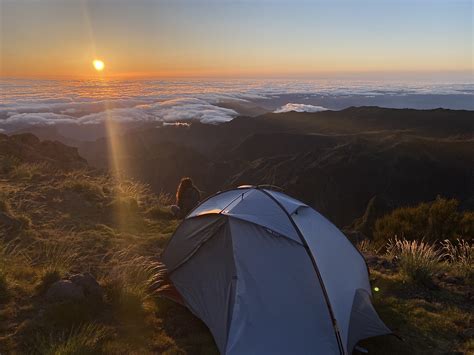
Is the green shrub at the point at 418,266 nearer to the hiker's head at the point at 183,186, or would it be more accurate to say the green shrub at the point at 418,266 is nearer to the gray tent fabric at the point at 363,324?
the gray tent fabric at the point at 363,324

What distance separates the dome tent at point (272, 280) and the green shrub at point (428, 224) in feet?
20.7

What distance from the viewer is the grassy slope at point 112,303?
17.4 ft

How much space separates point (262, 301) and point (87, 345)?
7.68ft

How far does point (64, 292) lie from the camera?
233 inches

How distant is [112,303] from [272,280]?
2450mm

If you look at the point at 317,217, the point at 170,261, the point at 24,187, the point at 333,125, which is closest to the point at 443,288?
the point at 317,217

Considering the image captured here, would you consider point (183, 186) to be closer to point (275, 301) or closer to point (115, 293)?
point (115, 293)

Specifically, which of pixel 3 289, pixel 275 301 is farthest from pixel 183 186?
pixel 275 301

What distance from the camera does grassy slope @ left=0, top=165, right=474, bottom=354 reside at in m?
5.30

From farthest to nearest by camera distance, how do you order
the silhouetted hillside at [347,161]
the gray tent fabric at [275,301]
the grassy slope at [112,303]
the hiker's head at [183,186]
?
the silhouetted hillside at [347,161], the hiker's head at [183,186], the gray tent fabric at [275,301], the grassy slope at [112,303]

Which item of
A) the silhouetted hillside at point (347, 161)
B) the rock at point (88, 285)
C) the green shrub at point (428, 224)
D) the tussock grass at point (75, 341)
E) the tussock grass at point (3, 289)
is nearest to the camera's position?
the tussock grass at point (75, 341)

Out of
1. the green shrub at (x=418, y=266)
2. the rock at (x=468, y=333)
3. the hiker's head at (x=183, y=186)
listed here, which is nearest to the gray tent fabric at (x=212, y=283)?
the rock at (x=468, y=333)

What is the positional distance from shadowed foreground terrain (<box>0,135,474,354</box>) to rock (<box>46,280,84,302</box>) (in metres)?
0.01

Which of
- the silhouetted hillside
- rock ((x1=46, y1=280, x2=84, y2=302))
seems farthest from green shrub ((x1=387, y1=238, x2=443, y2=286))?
the silhouetted hillside
